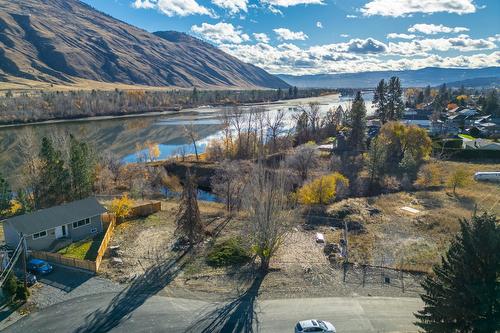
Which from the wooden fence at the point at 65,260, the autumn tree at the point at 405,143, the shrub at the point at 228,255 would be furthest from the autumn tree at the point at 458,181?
the wooden fence at the point at 65,260

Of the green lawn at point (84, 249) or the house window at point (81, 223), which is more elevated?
the house window at point (81, 223)

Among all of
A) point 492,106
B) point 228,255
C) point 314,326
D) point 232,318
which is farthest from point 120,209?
point 492,106

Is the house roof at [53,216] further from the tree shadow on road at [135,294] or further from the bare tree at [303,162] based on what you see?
the bare tree at [303,162]

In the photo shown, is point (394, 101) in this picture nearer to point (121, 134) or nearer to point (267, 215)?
point (121, 134)

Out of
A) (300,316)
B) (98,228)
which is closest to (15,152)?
(98,228)

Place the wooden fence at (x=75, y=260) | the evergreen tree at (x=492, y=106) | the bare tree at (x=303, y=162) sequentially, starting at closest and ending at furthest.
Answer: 1. the wooden fence at (x=75, y=260)
2. the bare tree at (x=303, y=162)
3. the evergreen tree at (x=492, y=106)

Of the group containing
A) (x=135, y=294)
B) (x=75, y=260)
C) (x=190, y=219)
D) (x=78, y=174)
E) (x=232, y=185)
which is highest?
(x=78, y=174)
